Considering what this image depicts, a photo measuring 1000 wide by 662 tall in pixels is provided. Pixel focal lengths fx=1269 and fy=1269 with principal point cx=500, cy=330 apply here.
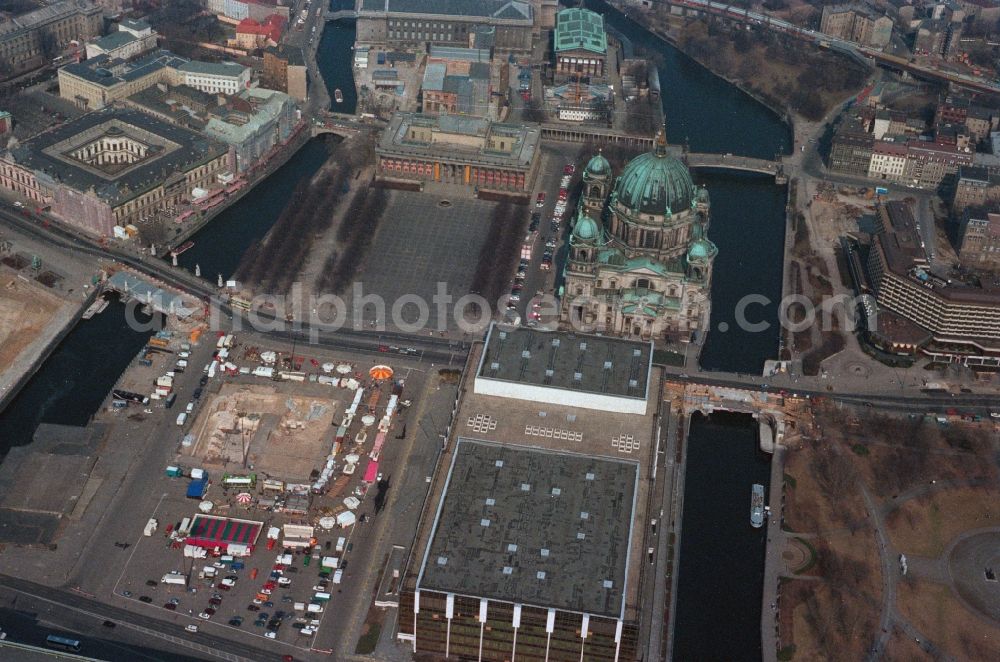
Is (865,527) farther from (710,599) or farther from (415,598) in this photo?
(415,598)

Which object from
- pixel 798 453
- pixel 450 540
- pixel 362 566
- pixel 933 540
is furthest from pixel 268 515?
pixel 933 540

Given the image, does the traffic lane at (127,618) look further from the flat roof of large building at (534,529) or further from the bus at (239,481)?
Result: the bus at (239,481)

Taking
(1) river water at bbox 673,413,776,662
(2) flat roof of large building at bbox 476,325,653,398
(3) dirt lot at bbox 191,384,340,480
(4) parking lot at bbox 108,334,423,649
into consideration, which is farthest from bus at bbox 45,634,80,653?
(1) river water at bbox 673,413,776,662

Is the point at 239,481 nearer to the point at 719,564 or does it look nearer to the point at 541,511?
the point at 541,511

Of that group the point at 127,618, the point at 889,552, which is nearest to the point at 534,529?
the point at 889,552

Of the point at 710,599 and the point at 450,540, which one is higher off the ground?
the point at 450,540

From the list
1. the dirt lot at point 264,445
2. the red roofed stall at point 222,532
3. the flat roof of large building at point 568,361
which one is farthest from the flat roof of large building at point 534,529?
the red roofed stall at point 222,532
